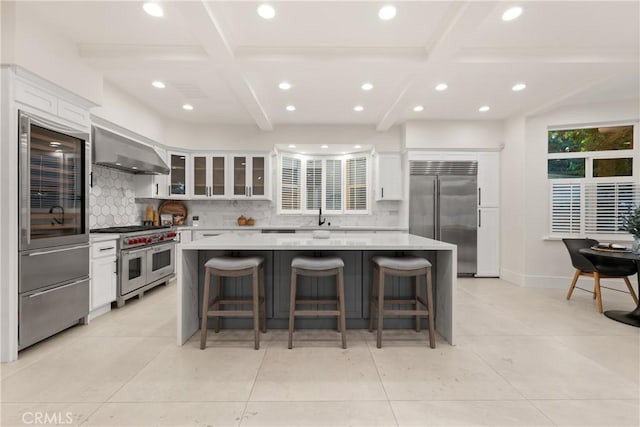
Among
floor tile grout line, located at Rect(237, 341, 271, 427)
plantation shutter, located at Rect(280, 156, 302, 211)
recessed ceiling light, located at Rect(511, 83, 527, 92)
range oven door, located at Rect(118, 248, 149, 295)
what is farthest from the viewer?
plantation shutter, located at Rect(280, 156, 302, 211)

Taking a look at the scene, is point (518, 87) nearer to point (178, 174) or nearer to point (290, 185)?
point (290, 185)

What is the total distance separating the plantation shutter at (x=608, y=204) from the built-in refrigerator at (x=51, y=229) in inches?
258

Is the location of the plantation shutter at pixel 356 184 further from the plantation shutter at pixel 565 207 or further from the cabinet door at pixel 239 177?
the plantation shutter at pixel 565 207

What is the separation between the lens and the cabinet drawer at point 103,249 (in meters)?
3.16

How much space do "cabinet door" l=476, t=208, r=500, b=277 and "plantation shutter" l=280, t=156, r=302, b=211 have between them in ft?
11.1

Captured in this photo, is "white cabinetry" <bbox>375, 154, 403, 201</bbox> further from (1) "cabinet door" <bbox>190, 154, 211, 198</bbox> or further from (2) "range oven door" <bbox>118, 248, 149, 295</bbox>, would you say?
(2) "range oven door" <bbox>118, 248, 149, 295</bbox>

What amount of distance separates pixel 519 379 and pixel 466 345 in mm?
542

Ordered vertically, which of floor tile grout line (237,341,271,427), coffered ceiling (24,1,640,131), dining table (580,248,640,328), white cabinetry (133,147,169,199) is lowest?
floor tile grout line (237,341,271,427)

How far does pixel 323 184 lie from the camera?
244 inches

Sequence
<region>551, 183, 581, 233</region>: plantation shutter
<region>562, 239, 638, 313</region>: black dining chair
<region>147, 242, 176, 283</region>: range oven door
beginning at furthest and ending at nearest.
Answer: <region>551, 183, 581, 233</region>: plantation shutter, <region>147, 242, 176, 283</region>: range oven door, <region>562, 239, 638, 313</region>: black dining chair

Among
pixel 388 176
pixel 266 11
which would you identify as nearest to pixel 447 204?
pixel 388 176

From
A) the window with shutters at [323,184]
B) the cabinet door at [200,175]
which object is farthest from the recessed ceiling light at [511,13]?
the cabinet door at [200,175]

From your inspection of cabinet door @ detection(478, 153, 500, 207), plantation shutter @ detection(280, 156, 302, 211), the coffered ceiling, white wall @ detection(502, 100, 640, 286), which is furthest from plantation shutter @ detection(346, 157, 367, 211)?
white wall @ detection(502, 100, 640, 286)

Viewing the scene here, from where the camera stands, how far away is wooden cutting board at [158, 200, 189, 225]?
550cm
